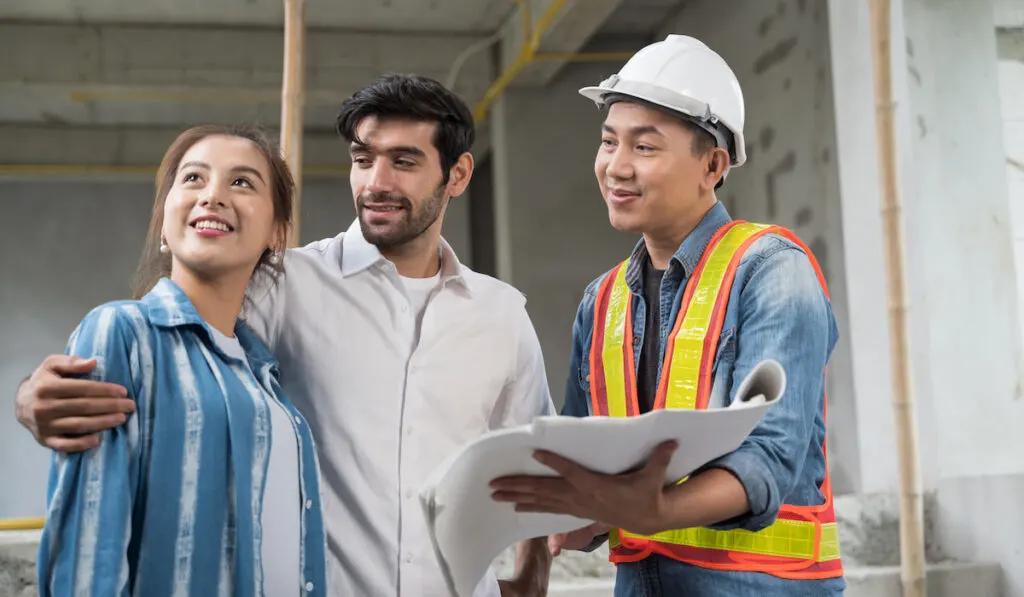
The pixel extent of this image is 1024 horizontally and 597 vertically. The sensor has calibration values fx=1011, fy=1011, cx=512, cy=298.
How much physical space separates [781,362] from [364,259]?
938mm

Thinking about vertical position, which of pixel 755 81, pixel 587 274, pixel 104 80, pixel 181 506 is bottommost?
pixel 181 506

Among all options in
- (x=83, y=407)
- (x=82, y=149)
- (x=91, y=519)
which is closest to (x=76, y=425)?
(x=83, y=407)

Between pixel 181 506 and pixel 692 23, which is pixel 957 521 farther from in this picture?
pixel 692 23

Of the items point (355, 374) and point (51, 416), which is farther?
point (355, 374)

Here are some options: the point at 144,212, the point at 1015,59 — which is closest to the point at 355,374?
the point at 1015,59

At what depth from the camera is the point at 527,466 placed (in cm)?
129

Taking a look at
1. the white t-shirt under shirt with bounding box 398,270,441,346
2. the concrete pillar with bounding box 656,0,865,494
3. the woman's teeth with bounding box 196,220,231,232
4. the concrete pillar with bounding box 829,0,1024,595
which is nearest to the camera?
the woman's teeth with bounding box 196,220,231,232

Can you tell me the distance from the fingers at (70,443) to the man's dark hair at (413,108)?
905mm

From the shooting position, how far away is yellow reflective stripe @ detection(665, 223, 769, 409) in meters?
1.72

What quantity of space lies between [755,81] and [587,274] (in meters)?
2.47

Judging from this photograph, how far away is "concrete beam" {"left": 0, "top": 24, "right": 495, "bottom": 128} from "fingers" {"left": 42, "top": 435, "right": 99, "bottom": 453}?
300 inches

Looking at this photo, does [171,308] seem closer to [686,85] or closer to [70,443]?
[70,443]

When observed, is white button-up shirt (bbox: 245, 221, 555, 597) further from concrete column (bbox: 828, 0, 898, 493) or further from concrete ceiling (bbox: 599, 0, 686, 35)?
concrete ceiling (bbox: 599, 0, 686, 35)

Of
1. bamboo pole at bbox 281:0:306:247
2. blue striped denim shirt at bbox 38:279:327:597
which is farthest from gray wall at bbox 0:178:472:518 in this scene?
blue striped denim shirt at bbox 38:279:327:597
